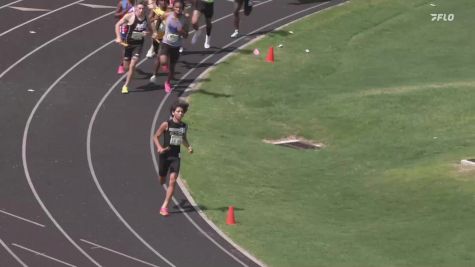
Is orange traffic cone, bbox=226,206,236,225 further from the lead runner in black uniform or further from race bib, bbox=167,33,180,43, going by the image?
race bib, bbox=167,33,180,43

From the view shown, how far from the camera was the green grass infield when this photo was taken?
2000 centimetres

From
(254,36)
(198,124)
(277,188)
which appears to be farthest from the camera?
(254,36)

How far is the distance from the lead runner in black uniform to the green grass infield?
1.16 metres

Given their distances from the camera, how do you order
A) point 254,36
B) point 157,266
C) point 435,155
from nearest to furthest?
point 157,266 < point 435,155 < point 254,36

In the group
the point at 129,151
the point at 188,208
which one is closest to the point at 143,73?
the point at 129,151

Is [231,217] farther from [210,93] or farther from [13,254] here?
[210,93]

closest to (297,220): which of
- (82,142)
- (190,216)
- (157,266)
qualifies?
(190,216)

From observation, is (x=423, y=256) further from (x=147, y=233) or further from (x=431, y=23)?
(x=431, y=23)

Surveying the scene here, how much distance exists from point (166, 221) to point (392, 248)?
4.04 m

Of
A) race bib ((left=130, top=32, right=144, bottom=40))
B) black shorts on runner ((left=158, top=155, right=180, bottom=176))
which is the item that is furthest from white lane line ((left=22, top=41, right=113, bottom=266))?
race bib ((left=130, top=32, right=144, bottom=40))

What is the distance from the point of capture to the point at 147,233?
19984 millimetres

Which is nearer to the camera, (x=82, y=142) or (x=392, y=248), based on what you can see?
(x=392, y=248)

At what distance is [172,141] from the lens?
20.4 metres

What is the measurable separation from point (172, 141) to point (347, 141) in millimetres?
7184
